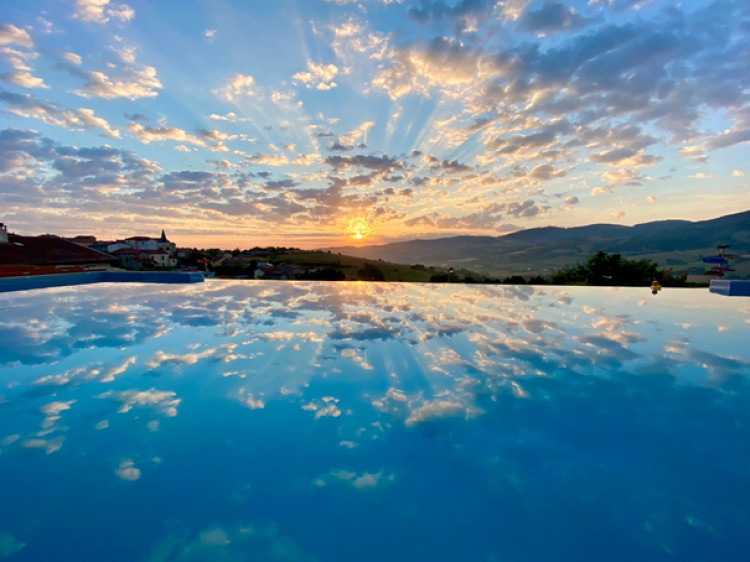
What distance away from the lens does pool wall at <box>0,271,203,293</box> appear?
13.8 m

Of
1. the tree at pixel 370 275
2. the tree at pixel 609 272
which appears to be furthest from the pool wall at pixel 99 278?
the tree at pixel 609 272

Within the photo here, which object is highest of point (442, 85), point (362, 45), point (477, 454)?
point (362, 45)

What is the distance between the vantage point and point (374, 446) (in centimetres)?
320

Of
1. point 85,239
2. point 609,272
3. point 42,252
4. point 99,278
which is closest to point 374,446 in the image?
point 99,278

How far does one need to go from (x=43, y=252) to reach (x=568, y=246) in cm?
11185

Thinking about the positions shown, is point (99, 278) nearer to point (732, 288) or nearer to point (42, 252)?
point (42, 252)

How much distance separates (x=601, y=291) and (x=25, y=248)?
4224 centimetres

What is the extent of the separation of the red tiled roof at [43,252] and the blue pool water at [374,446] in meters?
27.9

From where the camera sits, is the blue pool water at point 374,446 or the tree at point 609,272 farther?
the tree at point 609,272

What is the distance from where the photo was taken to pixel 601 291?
46.6ft

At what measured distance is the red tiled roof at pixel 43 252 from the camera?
26453 millimetres

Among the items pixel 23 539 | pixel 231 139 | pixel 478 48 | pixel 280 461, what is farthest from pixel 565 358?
pixel 231 139

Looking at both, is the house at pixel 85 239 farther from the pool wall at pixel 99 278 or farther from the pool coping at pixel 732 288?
the pool coping at pixel 732 288

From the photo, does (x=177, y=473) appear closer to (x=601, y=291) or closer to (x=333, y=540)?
(x=333, y=540)
